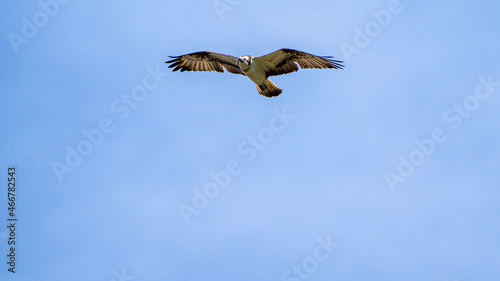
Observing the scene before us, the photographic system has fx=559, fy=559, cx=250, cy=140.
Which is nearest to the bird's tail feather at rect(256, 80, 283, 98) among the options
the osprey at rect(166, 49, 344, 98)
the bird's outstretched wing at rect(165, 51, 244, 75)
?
the osprey at rect(166, 49, 344, 98)

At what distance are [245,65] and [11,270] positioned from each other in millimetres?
9500

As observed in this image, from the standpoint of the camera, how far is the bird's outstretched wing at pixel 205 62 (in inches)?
738

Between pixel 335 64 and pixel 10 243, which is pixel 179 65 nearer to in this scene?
pixel 335 64

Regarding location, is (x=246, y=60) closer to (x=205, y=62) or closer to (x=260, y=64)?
(x=260, y=64)

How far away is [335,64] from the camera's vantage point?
58.0 feet

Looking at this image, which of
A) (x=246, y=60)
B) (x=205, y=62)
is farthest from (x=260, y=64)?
(x=205, y=62)

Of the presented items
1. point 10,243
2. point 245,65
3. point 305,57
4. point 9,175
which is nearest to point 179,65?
point 245,65

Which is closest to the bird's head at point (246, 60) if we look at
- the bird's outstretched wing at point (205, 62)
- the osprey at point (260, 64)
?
the osprey at point (260, 64)

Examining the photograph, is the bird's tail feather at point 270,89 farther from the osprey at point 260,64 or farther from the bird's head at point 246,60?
the bird's head at point 246,60

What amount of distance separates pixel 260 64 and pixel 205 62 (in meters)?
2.33

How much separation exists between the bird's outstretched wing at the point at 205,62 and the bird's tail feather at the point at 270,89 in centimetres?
89

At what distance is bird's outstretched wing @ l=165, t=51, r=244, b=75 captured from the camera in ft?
61.5

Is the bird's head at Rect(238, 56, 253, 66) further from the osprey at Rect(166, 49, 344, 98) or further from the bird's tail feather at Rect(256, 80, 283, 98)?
the bird's tail feather at Rect(256, 80, 283, 98)

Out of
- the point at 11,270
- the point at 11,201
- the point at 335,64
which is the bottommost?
the point at 335,64
